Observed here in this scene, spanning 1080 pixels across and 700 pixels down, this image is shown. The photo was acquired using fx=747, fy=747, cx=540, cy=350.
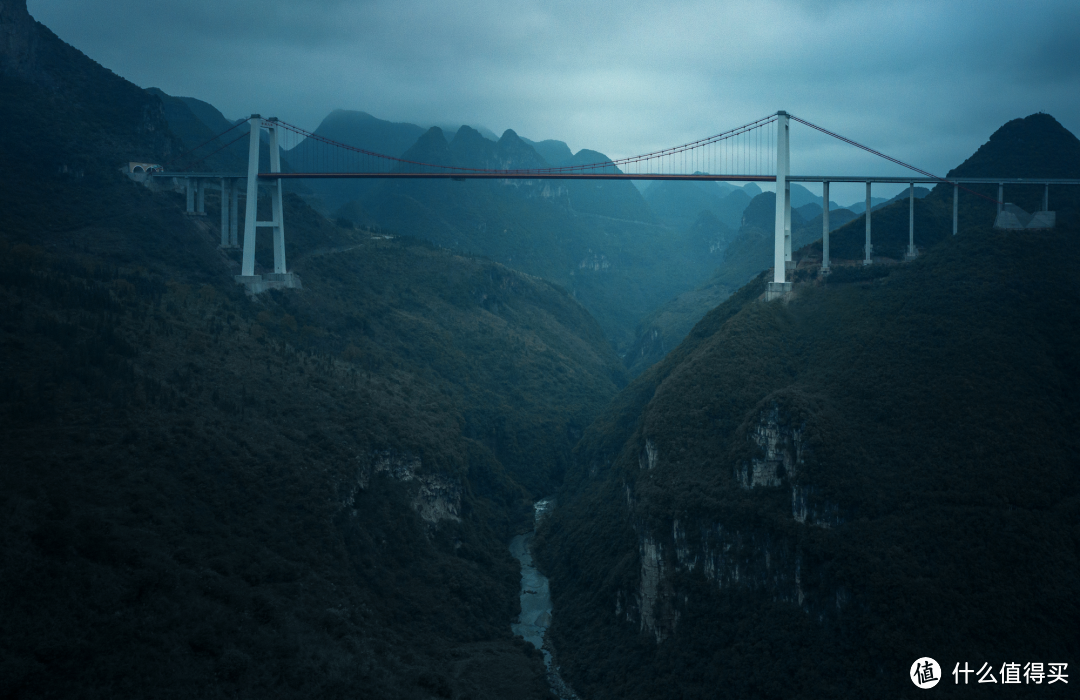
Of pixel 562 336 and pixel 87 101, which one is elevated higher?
pixel 87 101

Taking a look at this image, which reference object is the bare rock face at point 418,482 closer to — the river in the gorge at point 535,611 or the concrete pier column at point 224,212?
the river in the gorge at point 535,611

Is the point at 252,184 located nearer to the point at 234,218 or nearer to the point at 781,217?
the point at 234,218

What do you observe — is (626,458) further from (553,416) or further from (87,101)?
(87,101)

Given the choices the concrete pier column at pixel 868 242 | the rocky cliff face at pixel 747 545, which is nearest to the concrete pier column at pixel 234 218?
the rocky cliff face at pixel 747 545

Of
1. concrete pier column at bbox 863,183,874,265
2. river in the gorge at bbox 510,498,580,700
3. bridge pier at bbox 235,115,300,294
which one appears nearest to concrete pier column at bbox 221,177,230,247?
bridge pier at bbox 235,115,300,294

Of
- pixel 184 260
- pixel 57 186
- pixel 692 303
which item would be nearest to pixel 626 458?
pixel 184 260

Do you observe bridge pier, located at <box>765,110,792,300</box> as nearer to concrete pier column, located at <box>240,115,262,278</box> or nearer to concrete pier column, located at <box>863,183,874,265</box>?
concrete pier column, located at <box>863,183,874,265</box>
